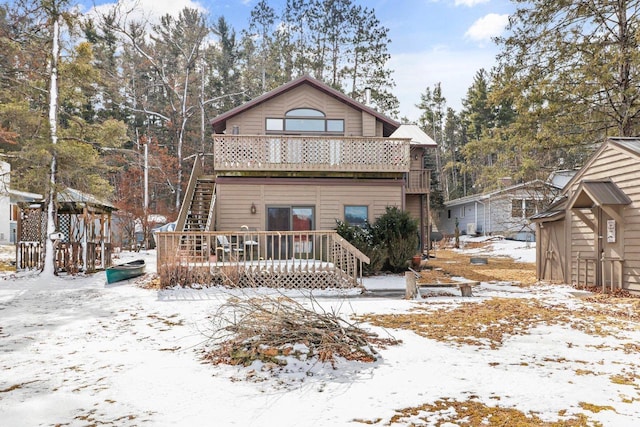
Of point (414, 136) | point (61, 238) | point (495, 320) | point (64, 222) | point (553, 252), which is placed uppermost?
point (414, 136)

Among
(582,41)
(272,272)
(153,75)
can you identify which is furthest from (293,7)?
(272,272)

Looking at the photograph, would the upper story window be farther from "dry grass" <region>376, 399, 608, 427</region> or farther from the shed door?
"dry grass" <region>376, 399, 608, 427</region>

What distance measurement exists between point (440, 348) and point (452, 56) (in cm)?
1516

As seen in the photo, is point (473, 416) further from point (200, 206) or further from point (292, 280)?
point (200, 206)

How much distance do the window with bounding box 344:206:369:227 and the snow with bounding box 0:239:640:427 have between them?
364 inches

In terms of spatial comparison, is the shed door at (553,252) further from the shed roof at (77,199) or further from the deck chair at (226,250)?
the shed roof at (77,199)

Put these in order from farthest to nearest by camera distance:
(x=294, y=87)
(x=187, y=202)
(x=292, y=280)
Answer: (x=294, y=87)
(x=187, y=202)
(x=292, y=280)

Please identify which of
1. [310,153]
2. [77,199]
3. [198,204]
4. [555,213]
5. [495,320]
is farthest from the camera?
[198,204]

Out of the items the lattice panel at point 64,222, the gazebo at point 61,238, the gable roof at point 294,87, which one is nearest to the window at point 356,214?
the gable roof at point 294,87

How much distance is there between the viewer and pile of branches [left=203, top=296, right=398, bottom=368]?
523cm

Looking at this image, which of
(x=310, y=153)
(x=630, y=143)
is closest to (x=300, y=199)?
(x=310, y=153)

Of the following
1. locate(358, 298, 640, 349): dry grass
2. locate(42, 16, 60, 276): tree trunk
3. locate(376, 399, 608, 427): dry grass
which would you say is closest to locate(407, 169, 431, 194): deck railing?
locate(358, 298, 640, 349): dry grass

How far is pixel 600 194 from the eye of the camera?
420 inches

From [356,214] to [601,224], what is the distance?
7.99 m
